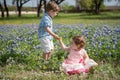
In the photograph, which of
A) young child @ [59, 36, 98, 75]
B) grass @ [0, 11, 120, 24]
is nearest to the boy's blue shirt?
young child @ [59, 36, 98, 75]

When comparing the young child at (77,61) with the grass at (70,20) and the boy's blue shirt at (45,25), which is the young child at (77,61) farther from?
the grass at (70,20)

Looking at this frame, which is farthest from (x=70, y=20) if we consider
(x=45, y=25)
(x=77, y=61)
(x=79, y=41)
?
(x=79, y=41)

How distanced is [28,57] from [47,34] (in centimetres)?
74

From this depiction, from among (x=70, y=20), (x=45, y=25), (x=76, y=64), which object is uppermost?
(x=45, y=25)

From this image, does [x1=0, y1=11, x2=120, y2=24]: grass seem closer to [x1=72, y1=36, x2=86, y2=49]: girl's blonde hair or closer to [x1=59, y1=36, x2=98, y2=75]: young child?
[x1=59, y1=36, x2=98, y2=75]: young child

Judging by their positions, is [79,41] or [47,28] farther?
Result: [47,28]

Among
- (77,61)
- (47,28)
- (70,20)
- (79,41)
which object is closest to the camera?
(79,41)

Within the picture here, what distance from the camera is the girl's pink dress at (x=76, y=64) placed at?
21.8 ft

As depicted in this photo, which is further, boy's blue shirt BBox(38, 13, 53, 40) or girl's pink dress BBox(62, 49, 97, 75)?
boy's blue shirt BBox(38, 13, 53, 40)

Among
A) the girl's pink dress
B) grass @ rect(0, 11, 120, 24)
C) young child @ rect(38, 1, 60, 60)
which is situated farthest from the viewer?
grass @ rect(0, 11, 120, 24)

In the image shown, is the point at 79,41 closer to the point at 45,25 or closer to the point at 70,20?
the point at 45,25

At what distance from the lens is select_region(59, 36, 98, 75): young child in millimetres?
6652

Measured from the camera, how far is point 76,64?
6.75 m

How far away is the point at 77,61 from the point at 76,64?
0.11 metres
